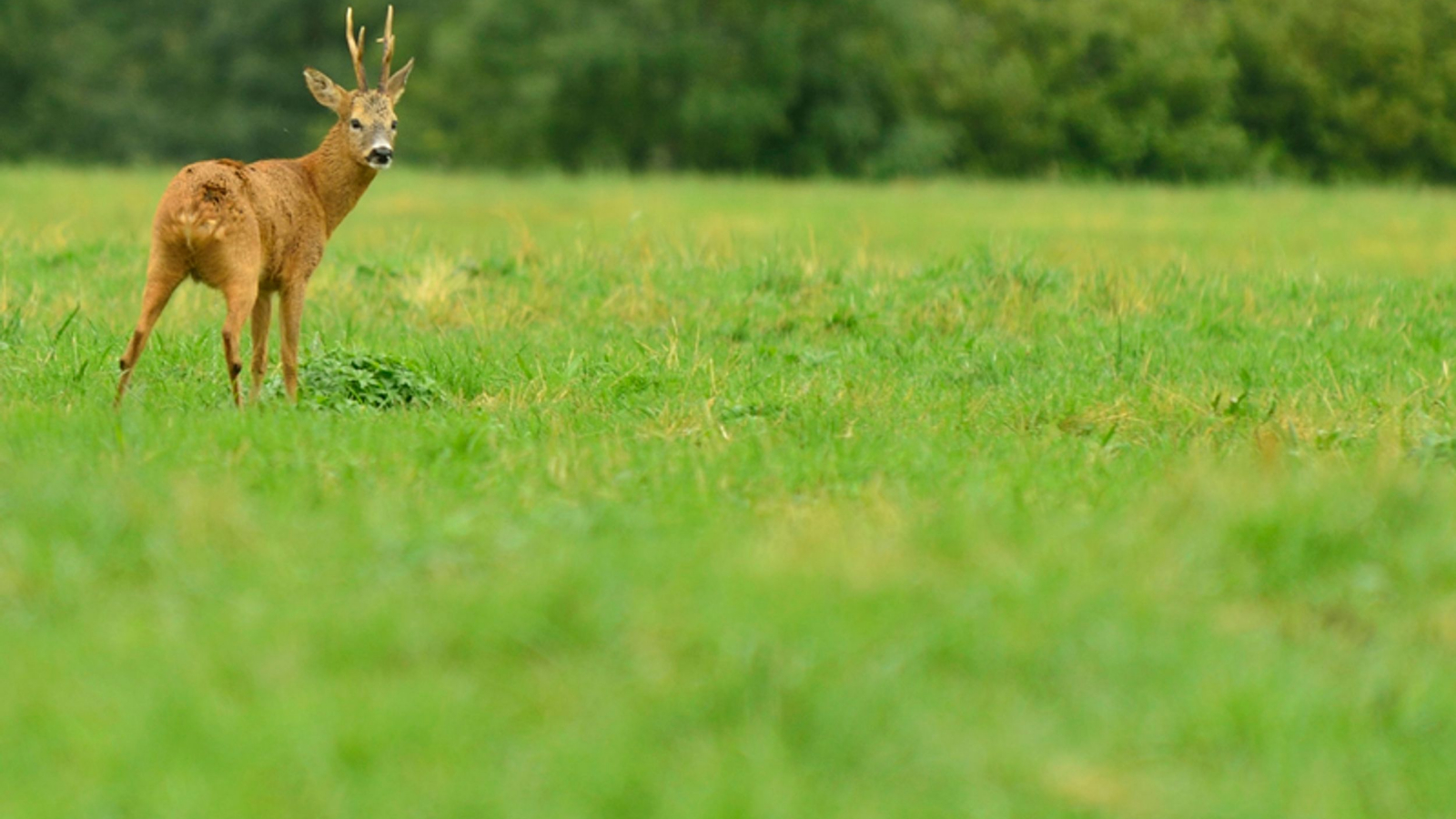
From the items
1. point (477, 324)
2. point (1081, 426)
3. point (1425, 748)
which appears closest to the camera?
point (1425, 748)

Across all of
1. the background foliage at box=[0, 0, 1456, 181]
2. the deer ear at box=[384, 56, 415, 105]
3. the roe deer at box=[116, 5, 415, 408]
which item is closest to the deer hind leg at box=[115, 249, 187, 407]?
the roe deer at box=[116, 5, 415, 408]

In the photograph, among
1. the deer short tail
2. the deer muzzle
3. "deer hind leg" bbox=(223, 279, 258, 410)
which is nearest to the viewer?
the deer short tail

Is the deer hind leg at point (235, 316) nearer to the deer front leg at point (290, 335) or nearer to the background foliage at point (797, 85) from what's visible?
the deer front leg at point (290, 335)

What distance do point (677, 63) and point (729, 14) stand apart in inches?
70.6

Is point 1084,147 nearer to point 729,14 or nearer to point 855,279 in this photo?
point 729,14

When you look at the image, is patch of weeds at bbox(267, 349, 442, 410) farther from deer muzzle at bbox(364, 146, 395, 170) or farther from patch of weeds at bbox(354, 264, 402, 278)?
patch of weeds at bbox(354, 264, 402, 278)

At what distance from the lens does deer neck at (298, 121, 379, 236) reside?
8.69 meters

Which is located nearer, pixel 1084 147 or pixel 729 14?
pixel 729 14

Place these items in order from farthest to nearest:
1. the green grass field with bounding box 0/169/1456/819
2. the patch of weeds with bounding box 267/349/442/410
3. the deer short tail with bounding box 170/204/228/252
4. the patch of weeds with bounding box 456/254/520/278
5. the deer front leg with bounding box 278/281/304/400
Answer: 1. the patch of weeds with bounding box 456/254/520/278
2. the deer front leg with bounding box 278/281/304/400
3. the patch of weeds with bounding box 267/349/442/410
4. the deer short tail with bounding box 170/204/228/252
5. the green grass field with bounding box 0/169/1456/819

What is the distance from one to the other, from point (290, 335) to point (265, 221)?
1.87 ft

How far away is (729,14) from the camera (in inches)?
1661

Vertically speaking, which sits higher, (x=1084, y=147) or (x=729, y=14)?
(x=729, y=14)

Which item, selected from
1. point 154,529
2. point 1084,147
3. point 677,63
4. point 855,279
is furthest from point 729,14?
point 154,529

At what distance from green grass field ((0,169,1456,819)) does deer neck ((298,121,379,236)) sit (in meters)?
0.75
